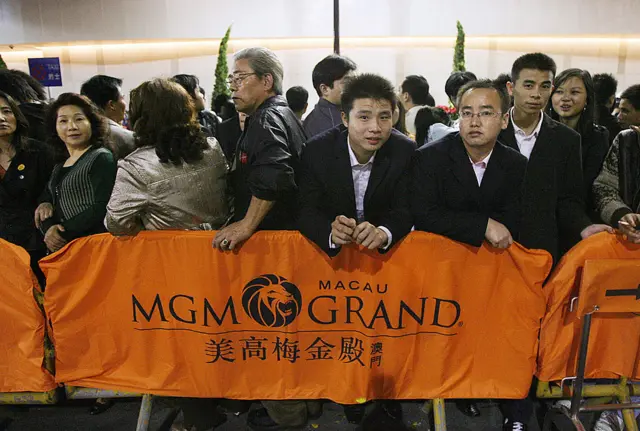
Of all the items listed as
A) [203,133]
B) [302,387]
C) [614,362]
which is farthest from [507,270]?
[203,133]

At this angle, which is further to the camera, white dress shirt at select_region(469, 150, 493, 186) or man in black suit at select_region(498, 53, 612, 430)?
man in black suit at select_region(498, 53, 612, 430)

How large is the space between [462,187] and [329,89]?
153 cm

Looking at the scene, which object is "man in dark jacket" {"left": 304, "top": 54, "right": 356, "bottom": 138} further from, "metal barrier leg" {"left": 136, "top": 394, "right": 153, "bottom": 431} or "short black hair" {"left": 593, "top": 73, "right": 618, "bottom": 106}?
"short black hair" {"left": 593, "top": 73, "right": 618, "bottom": 106}

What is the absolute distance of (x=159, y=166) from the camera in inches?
89.6

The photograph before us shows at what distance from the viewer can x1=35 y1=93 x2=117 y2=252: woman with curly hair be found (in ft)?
8.31

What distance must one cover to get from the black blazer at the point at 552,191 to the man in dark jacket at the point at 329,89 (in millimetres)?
1274

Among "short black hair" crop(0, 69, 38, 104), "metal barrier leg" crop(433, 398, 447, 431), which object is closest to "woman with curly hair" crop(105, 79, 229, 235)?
"metal barrier leg" crop(433, 398, 447, 431)

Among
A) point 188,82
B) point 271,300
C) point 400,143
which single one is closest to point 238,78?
point 400,143

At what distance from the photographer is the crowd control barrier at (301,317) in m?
2.31

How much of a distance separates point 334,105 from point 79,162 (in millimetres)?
1736

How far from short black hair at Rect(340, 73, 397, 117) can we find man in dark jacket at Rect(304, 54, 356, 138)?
110cm

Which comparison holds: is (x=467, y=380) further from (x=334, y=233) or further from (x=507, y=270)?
(x=334, y=233)

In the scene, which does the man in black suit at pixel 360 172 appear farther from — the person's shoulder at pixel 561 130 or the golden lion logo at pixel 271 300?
the person's shoulder at pixel 561 130

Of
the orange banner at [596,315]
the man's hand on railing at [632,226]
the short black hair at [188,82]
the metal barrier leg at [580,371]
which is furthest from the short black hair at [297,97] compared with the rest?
the metal barrier leg at [580,371]
